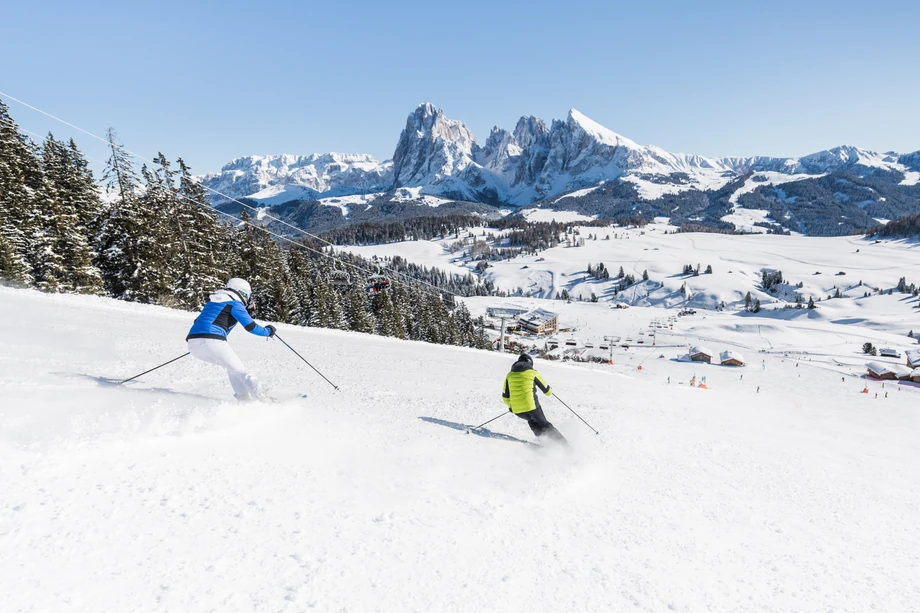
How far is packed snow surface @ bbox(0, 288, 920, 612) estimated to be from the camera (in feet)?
13.0

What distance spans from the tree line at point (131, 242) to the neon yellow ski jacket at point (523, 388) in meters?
26.7

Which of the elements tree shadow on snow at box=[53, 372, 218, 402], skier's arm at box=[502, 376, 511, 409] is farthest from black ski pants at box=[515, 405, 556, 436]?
tree shadow on snow at box=[53, 372, 218, 402]

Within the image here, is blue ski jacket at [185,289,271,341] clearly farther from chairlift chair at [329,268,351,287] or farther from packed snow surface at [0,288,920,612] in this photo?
chairlift chair at [329,268,351,287]

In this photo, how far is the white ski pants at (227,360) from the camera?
7.95m

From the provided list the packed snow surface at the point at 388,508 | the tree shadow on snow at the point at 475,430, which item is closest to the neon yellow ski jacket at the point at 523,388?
the tree shadow on snow at the point at 475,430

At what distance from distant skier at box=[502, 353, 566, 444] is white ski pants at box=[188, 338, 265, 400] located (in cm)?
501

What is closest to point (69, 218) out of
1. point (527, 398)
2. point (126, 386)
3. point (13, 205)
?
point (13, 205)

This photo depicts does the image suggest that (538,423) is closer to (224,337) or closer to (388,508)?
(388,508)

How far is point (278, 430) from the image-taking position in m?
7.21

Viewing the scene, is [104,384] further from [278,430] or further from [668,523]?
[668,523]

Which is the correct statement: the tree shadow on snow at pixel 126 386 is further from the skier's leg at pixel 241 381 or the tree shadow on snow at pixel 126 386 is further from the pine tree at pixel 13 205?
the pine tree at pixel 13 205

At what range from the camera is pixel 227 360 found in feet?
26.2

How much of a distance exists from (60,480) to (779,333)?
14014 centimetres

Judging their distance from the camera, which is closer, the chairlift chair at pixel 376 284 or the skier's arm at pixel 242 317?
the skier's arm at pixel 242 317
